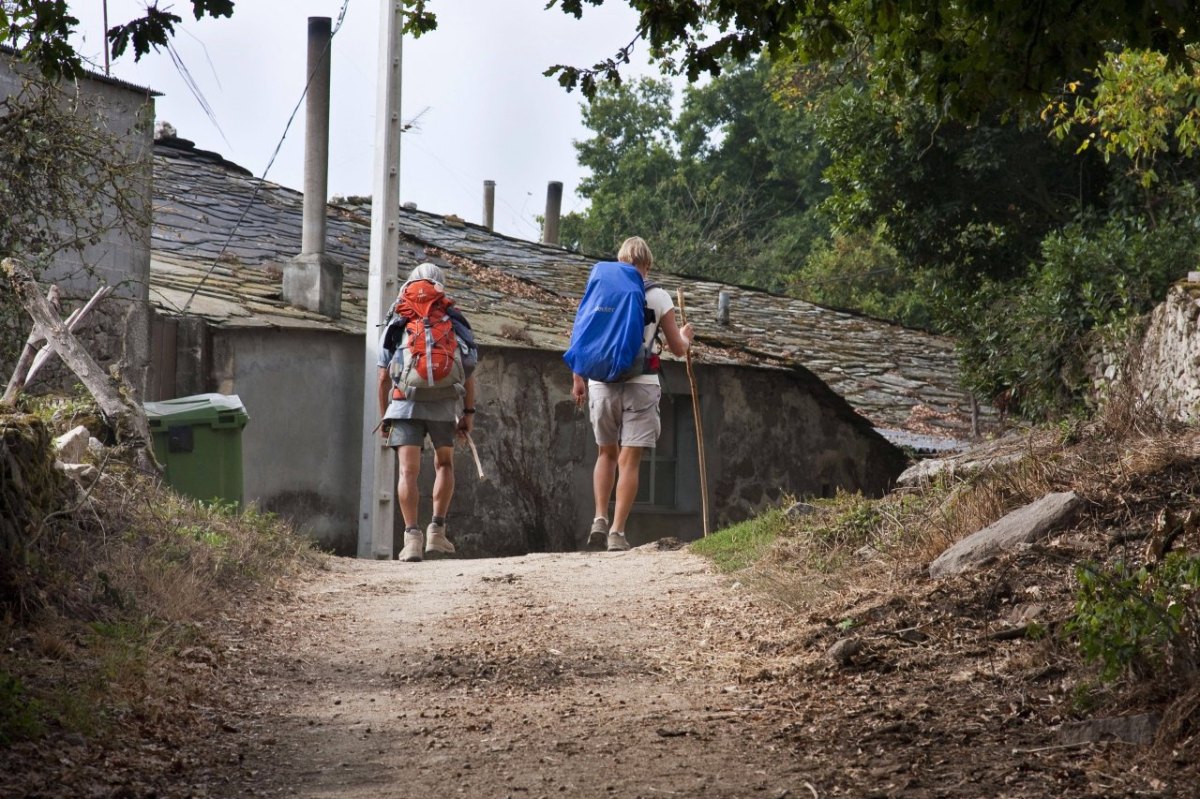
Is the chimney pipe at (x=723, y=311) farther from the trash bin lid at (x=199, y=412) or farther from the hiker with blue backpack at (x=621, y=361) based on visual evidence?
the trash bin lid at (x=199, y=412)

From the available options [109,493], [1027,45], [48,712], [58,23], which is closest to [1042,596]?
[1027,45]

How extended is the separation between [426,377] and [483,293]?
720 centimetres

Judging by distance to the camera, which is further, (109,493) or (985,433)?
(985,433)

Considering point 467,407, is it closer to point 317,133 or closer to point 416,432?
point 416,432

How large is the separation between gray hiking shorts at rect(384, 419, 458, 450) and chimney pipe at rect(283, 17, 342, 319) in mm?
4604

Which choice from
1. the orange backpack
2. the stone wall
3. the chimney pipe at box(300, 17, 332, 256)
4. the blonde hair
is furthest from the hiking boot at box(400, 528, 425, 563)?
the chimney pipe at box(300, 17, 332, 256)

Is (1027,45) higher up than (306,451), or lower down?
higher up

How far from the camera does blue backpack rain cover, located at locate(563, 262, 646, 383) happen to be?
931cm

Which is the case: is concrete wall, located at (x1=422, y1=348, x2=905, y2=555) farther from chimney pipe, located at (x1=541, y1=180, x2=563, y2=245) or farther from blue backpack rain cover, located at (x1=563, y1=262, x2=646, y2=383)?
chimney pipe, located at (x1=541, y1=180, x2=563, y2=245)

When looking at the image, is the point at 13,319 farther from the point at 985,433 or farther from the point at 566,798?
the point at 985,433

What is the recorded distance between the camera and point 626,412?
31.1 ft

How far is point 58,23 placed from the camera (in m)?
4.83

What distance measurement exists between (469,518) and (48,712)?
9.69m

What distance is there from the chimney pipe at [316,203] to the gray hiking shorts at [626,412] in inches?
199
